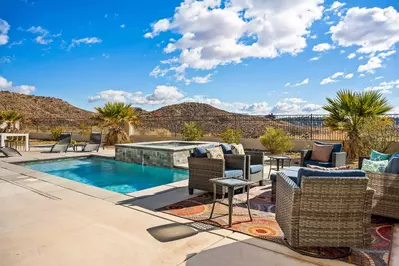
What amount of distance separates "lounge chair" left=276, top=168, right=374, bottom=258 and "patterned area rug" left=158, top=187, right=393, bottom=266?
16 centimetres

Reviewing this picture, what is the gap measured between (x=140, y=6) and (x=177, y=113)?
2813cm

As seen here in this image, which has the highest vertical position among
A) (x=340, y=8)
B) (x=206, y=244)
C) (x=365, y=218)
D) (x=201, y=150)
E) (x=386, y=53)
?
(x=340, y=8)

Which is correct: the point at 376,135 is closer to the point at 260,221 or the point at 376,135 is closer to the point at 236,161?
the point at 236,161

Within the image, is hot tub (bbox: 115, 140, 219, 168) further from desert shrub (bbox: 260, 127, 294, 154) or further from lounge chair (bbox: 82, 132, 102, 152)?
desert shrub (bbox: 260, 127, 294, 154)

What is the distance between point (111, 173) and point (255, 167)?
4676 mm

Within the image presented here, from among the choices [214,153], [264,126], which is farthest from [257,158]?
[264,126]

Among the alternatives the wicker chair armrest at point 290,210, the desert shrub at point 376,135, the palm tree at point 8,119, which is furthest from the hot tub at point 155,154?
the palm tree at point 8,119

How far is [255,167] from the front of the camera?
5406 millimetres

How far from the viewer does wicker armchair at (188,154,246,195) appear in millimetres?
4586

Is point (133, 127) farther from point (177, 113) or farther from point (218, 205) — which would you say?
point (177, 113)

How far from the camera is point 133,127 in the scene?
1711 cm

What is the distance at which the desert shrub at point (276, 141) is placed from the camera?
10578mm

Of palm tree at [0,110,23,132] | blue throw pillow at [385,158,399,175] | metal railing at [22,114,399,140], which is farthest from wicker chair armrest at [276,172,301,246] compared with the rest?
palm tree at [0,110,23,132]

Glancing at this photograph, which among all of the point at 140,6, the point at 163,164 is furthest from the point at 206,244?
the point at 140,6
